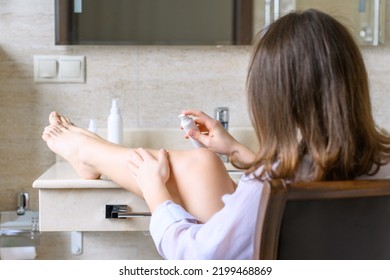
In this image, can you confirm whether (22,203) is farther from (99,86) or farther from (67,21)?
(67,21)

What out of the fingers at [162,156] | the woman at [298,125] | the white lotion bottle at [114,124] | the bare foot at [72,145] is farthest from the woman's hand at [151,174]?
the white lotion bottle at [114,124]

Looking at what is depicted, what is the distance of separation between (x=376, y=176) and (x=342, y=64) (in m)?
0.18

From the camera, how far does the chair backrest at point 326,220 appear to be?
88 centimetres

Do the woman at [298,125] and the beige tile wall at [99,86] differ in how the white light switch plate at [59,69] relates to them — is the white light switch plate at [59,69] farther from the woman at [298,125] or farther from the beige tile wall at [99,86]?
the woman at [298,125]

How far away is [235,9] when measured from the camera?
2053 mm

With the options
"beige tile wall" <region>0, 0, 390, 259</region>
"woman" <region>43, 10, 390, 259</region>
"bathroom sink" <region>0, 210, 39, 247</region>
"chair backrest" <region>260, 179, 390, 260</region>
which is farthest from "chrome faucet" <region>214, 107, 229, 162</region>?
"chair backrest" <region>260, 179, 390, 260</region>

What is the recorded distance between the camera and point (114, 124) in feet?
6.47

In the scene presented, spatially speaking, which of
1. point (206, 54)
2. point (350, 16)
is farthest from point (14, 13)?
point (350, 16)

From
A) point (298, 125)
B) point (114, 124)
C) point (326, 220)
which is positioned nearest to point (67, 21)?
point (114, 124)

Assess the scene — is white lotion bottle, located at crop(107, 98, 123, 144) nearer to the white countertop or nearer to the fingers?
the white countertop
